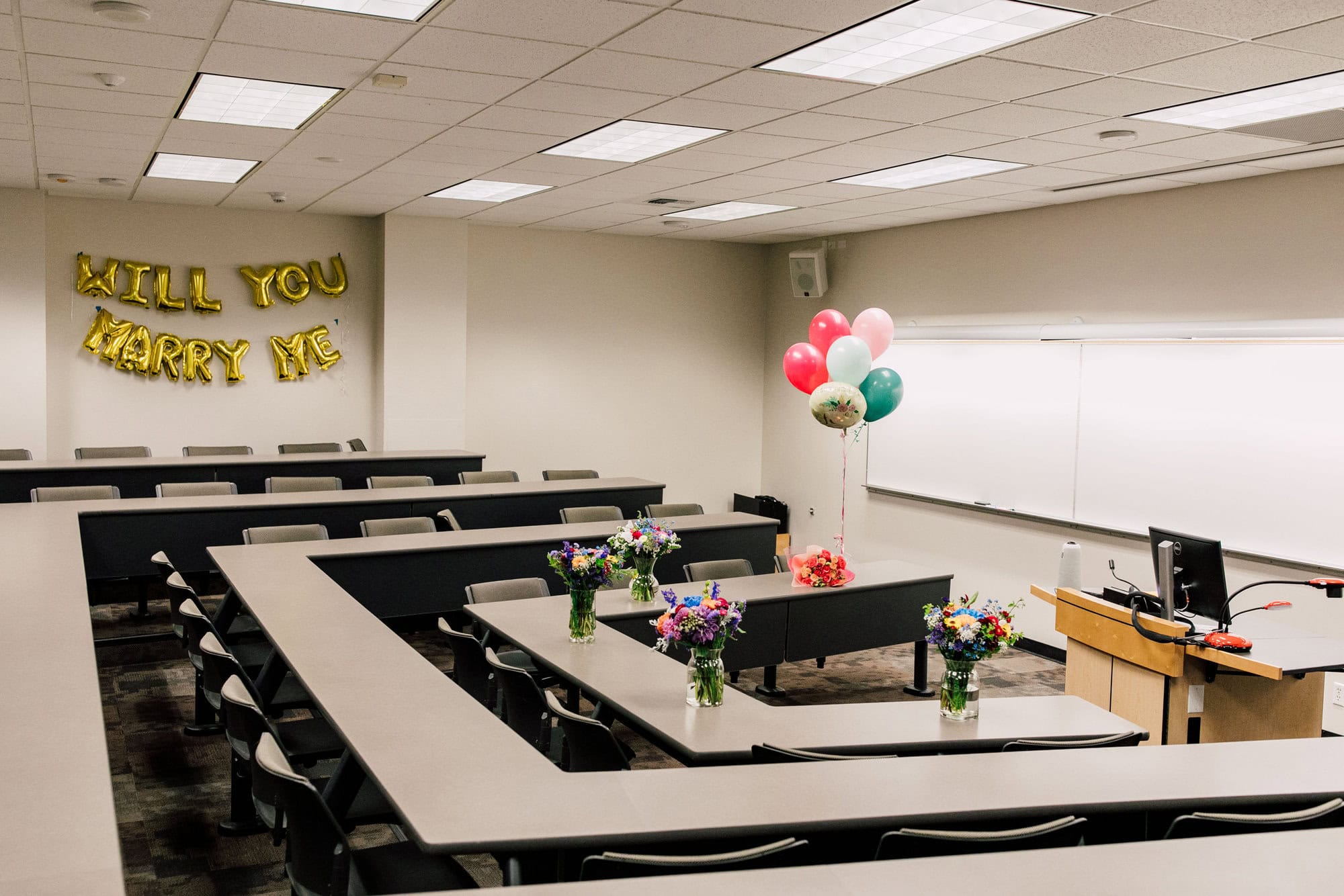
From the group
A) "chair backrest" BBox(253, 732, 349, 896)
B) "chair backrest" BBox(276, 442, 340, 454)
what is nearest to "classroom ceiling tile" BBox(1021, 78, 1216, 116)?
"chair backrest" BBox(253, 732, 349, 896)

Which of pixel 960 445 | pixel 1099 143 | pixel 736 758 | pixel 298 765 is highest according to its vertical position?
pixel 1099 143

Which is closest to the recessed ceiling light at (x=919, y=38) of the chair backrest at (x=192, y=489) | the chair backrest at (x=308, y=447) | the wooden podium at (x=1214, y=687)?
the wooden podium at (x=1214, y=687)

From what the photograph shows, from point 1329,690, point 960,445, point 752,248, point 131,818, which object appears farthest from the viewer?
point 752,248

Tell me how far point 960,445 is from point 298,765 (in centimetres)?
575

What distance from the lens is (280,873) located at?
3877 millimetres

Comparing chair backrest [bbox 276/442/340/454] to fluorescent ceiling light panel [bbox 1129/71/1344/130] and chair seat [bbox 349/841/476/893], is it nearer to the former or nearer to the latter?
chair seat [bbox 349/841/476/893]

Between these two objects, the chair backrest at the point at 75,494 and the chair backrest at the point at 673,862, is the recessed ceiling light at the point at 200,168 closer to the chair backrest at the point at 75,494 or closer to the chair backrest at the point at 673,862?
the chair backrest at the point at 75,494

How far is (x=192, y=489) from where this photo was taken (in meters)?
7.18

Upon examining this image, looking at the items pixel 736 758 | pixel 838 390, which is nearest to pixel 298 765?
pixel 736 758

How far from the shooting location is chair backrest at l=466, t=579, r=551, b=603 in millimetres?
5113

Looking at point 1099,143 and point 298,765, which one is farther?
point 1099,143

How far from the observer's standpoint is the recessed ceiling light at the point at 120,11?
11.8 ft

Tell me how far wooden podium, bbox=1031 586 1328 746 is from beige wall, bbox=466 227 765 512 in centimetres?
626

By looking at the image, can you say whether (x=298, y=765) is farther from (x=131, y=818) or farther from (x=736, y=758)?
(x=736, y=758)
